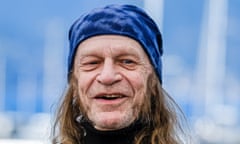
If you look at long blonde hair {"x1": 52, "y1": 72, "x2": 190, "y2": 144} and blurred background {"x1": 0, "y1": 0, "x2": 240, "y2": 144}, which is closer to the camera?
long blonde hair {"x1": 52, "y1": 72, "x2": 190, "y2": 144}

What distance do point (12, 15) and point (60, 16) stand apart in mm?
240

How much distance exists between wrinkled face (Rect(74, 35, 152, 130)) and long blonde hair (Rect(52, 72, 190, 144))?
46 mm

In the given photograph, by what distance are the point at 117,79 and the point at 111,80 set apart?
0.02 m

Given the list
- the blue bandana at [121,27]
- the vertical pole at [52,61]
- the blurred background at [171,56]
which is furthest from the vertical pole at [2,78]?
the blue bandana at [121,27]

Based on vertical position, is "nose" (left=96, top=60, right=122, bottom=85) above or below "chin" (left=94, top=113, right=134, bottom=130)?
above

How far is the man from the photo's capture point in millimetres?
1375

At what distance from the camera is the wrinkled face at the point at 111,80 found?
1.37 meters

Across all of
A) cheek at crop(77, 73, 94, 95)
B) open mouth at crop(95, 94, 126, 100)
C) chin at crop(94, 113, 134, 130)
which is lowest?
chin at crop(94, 113, 134, 130)

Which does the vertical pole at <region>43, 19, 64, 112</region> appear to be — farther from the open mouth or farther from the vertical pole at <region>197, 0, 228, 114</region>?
the open mouth

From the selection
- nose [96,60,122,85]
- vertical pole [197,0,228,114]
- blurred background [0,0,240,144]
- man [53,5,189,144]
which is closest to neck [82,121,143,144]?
man [53,5,189,144]

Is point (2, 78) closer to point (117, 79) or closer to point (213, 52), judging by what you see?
point (213, 52)

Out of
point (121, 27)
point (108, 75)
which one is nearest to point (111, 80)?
point (108, 75)

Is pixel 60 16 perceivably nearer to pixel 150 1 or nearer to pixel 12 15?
pixel 12 15

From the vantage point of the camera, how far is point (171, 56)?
2959mm
